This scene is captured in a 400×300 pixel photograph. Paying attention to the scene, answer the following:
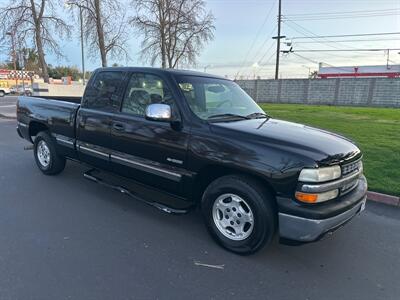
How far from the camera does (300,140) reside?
127 inches

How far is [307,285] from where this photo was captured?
296 centimetres

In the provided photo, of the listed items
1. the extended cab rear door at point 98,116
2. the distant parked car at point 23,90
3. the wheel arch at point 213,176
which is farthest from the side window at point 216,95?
the distant parked car at point 23,90

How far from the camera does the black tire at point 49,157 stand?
5633 mm

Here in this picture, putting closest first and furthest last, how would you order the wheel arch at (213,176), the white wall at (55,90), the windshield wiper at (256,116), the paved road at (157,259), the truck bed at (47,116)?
the paved road at (157,259) → the wheel arch at (213,176) → the windshield wiper at (256,116) → the truck bed at (47,116) → the white wall at (55,90)

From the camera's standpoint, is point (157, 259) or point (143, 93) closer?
point (157, 259)

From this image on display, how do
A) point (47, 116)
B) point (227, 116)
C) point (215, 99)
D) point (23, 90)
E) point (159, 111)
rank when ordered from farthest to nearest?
point (23, 90) → point (47, 116) → point (215, 99) → point (227, 116) → point (159, 111)

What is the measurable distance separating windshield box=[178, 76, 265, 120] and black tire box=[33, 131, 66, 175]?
294 cm

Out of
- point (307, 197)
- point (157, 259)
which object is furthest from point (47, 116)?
point (307, 197)

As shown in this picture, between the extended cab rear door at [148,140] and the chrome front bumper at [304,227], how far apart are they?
1.22m

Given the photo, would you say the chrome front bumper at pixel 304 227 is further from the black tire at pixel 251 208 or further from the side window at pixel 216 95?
the side window at pixel 216 95

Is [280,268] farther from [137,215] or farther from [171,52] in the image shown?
[171,52]

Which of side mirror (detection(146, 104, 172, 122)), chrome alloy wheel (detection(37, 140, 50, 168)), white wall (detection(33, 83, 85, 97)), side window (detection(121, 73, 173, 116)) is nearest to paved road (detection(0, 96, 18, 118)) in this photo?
white wall (detection(33, 83, 85, 97))

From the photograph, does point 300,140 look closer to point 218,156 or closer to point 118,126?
point 218,156

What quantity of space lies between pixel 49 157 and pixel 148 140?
8.97 ft
